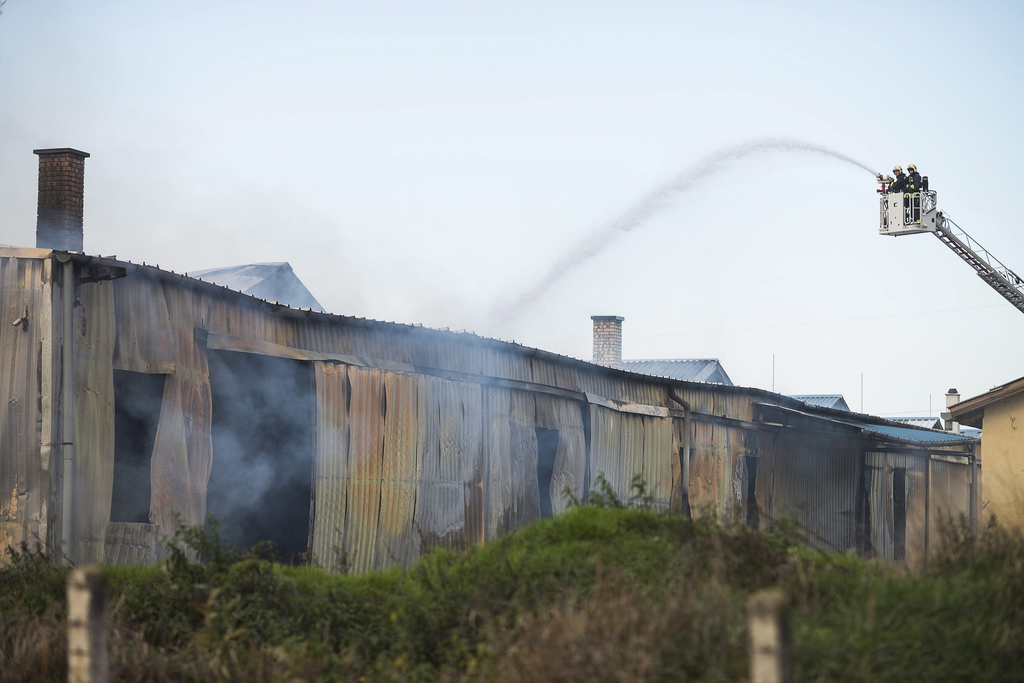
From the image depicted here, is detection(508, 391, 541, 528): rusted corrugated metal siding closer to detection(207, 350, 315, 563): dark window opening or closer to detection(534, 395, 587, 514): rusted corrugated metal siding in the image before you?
detection(534, 395, 587, 514): rusted corrugated metal siding

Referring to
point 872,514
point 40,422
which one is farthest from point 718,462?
point 40,422

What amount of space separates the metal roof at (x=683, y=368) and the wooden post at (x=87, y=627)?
28.1 metres

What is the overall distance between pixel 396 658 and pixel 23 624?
2.80 metres

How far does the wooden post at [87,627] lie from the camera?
513 centimetres

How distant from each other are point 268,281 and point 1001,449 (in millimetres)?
14279

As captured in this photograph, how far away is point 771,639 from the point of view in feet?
12.7

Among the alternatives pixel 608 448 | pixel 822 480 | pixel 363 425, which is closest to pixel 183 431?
pixel 363 425

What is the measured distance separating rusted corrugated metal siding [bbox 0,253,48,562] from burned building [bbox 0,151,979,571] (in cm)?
2

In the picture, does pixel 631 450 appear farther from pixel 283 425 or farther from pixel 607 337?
pixel 607 337

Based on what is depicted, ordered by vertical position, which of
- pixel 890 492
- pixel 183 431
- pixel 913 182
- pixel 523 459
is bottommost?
pixel 890 492

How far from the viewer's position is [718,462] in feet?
64.3

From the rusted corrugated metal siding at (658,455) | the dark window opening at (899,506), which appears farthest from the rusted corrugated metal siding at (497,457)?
the dark window opening at (899,506)

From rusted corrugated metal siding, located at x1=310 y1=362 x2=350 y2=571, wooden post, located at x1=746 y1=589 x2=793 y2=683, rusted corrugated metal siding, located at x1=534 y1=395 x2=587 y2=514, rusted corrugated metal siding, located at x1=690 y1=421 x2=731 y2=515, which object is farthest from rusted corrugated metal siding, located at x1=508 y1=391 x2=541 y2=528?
wooden post, located at x1=746 y1=589 x2=793 y2=683

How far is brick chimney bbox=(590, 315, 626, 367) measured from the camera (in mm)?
30078
